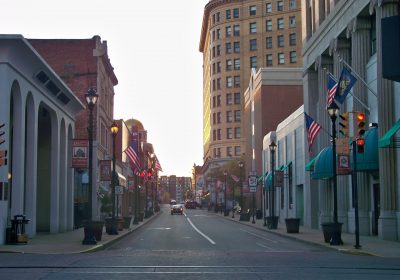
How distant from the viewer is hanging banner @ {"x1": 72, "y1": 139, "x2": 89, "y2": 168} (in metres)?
31.3

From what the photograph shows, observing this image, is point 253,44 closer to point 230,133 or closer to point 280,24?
point 280,24

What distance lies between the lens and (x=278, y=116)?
79.9m

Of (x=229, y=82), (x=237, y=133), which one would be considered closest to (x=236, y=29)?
(x=229, y=82)

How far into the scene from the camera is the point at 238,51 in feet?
421

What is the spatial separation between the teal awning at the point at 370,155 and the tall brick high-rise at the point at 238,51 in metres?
89.0

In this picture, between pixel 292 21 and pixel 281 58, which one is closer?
pixel 292 21

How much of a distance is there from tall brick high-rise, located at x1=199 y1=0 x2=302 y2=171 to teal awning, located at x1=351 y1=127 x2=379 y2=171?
292ft

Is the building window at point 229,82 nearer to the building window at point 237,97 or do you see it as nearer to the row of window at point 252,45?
the building window at point 237,97

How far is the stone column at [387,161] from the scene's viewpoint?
2841 centimetres

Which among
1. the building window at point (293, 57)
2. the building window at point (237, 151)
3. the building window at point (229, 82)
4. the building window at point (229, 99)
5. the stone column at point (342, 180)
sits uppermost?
the building window at point (293, 57)

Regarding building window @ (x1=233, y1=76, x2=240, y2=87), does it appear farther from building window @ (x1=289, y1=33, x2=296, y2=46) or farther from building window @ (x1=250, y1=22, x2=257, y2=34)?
building window @ (x1=289, y1=33, x2=296, y2=46)

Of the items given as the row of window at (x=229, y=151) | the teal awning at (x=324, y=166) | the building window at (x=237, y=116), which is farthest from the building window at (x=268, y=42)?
the teal awning at (x=324, y=166)

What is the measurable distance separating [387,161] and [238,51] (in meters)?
102

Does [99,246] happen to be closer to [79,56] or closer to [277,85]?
[79,56]
